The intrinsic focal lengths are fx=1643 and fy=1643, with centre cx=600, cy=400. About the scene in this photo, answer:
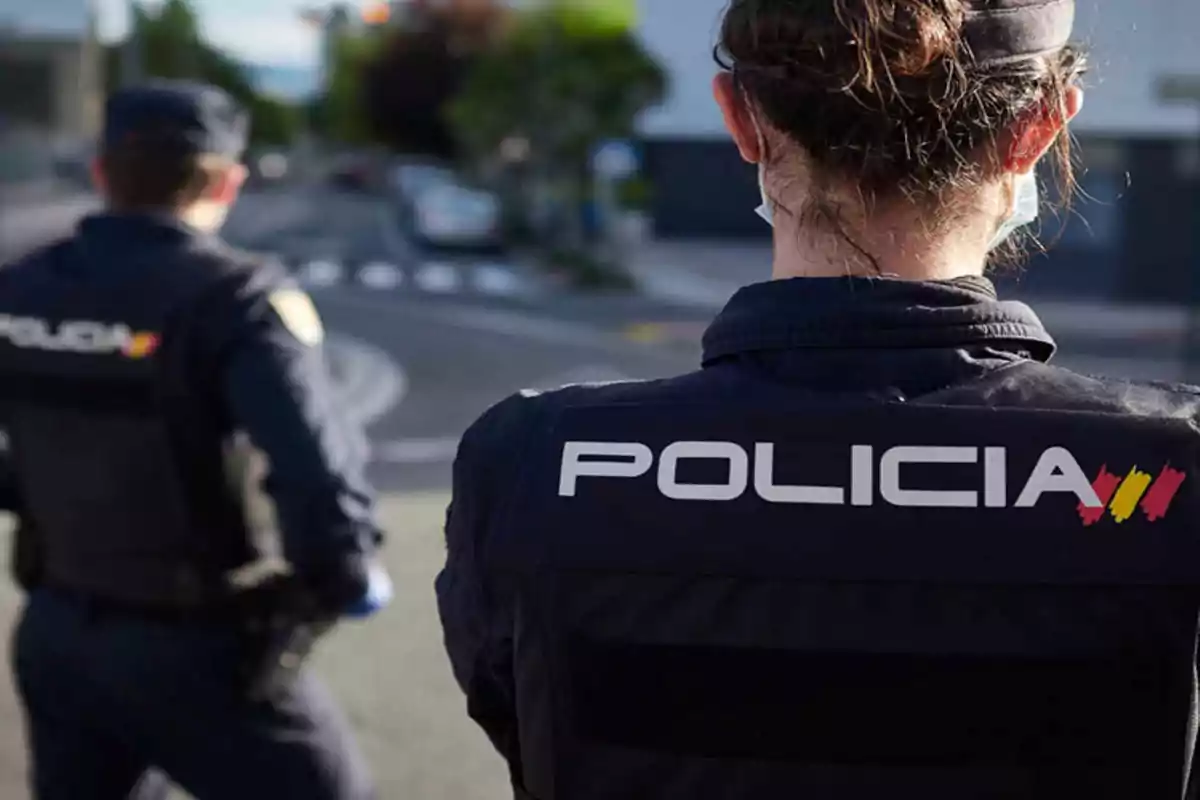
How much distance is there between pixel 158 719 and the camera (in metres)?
2.63

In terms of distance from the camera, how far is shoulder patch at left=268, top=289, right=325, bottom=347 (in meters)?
2.70

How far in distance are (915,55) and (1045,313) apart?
2032cm

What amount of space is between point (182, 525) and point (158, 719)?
0.31 m

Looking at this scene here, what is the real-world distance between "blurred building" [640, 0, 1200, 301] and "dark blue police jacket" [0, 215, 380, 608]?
1045mm

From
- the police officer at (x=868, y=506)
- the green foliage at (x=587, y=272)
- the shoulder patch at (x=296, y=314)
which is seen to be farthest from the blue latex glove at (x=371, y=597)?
the green foliage at (x=587, y=272)

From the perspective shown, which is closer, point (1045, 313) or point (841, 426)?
point (841, 426)

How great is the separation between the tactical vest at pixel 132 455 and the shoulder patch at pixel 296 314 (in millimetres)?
114

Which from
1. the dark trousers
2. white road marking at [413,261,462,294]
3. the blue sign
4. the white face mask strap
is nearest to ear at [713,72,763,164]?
the white face mask strap

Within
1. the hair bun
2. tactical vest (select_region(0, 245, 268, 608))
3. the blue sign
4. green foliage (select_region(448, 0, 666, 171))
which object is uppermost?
the hair bun

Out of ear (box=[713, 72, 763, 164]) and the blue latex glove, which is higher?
ear (box=[713, 72, 763, 164])

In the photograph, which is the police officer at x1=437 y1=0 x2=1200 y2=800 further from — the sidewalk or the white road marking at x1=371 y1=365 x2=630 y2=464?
the sidewalk

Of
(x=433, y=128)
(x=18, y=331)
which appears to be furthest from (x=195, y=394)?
(x=433, y=128)

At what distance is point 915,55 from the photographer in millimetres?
1372

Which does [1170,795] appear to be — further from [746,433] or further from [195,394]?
[195,394]
